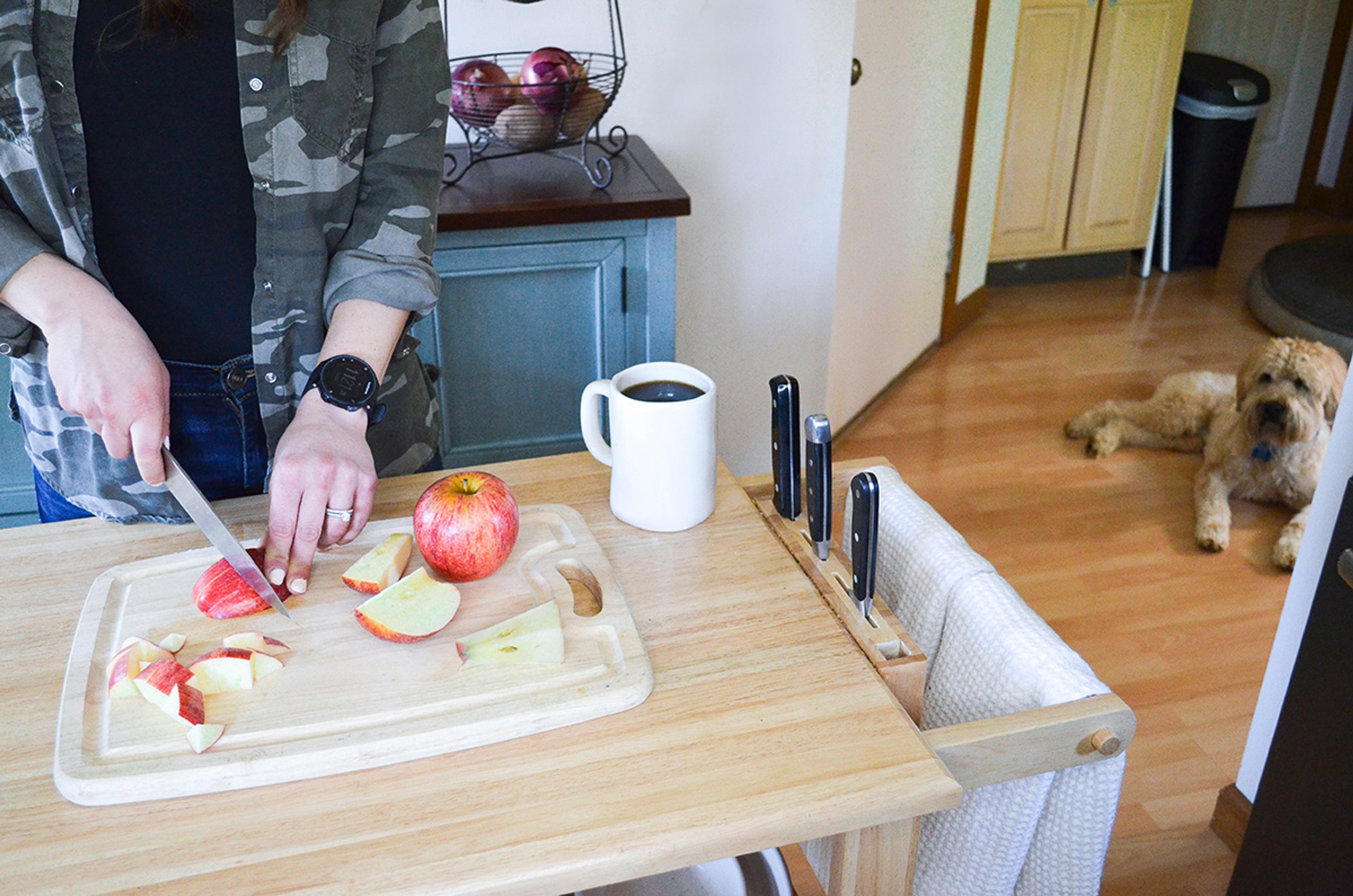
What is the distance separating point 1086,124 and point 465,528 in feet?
12.0

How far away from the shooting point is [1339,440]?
146 centimetres

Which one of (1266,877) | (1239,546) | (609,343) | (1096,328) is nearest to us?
(1266,877)

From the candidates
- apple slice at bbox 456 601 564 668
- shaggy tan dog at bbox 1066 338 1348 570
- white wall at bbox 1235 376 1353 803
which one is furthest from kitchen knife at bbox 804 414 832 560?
shaggy tan dog at bbox 1066 338 1348 570

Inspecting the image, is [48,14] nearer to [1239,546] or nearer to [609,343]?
[609,343]

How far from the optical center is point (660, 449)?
0.96 meters

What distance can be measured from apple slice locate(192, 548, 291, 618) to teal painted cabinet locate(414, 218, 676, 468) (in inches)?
37.8

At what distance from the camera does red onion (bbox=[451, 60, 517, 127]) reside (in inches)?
69.4

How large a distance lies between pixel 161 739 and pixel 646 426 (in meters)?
0.43

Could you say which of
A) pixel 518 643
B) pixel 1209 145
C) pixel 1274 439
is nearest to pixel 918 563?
pixel 518 643

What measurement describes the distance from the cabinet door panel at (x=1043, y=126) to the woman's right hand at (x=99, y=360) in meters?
3.37

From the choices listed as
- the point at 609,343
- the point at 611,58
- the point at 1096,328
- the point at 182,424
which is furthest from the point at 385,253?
the point at 1096,328

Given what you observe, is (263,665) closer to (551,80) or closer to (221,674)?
(221,674)

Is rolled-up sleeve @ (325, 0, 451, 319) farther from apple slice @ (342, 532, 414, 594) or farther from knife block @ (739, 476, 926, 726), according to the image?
knife block @ (739, 476, 926, 726)

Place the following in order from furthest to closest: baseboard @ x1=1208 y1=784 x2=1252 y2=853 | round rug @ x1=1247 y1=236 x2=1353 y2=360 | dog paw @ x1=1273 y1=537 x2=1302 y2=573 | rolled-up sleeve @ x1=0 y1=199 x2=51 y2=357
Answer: round rug @ x1=1247 y1=236 x2=1353 y2=360
dog paw @ x1=1273 y1=537 x2=1302 y2=573
baseboard @ x1=1208 y1=784 x2=1252 y2=853
rolled-up sleeve @ x1=0 y1=199 x2=51 y2=357
